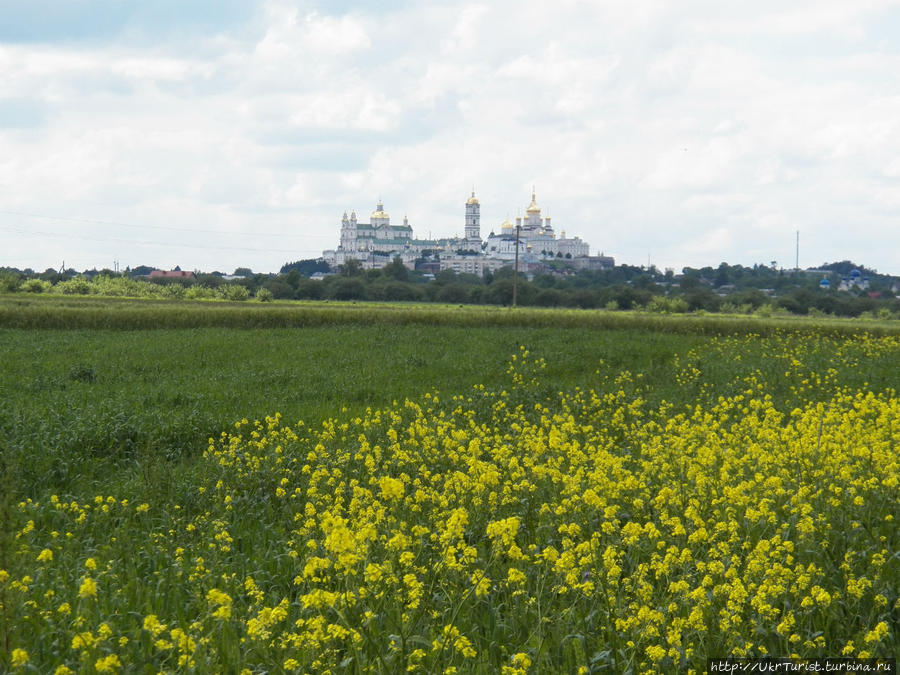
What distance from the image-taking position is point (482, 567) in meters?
6.39

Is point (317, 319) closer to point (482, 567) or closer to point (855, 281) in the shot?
point (482, 567)

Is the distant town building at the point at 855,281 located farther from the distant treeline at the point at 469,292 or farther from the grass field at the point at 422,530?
the grass field at the point at 422,530

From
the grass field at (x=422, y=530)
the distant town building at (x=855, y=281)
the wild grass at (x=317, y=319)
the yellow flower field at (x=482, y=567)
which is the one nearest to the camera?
the yellow flower field at (x=482, y=567)

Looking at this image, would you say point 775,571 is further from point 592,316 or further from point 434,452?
point 592,316

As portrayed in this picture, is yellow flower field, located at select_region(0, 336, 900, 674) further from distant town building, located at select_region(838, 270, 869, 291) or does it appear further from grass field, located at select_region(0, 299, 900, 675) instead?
distant town building, located at select_region(838, 270, 869, 291)

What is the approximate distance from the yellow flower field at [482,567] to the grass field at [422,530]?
3 cm

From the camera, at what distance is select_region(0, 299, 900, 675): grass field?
4.76m

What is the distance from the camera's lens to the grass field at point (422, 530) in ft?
15.6

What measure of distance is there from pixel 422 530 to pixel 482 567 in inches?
29.1

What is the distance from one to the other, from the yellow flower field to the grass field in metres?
0.03

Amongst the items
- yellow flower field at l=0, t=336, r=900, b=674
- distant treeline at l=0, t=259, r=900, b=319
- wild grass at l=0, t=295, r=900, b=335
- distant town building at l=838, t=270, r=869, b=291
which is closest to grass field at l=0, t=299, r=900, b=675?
yellow flower field at l=0, t=336, r=900, b=674

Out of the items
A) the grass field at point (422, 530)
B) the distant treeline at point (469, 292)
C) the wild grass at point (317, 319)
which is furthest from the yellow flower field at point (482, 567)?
the distant treeline at point (469, 292)

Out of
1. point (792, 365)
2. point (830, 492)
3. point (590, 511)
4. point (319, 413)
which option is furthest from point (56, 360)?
point (792, 365)

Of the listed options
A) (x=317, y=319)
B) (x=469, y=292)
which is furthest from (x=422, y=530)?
(x=469, y=292)
